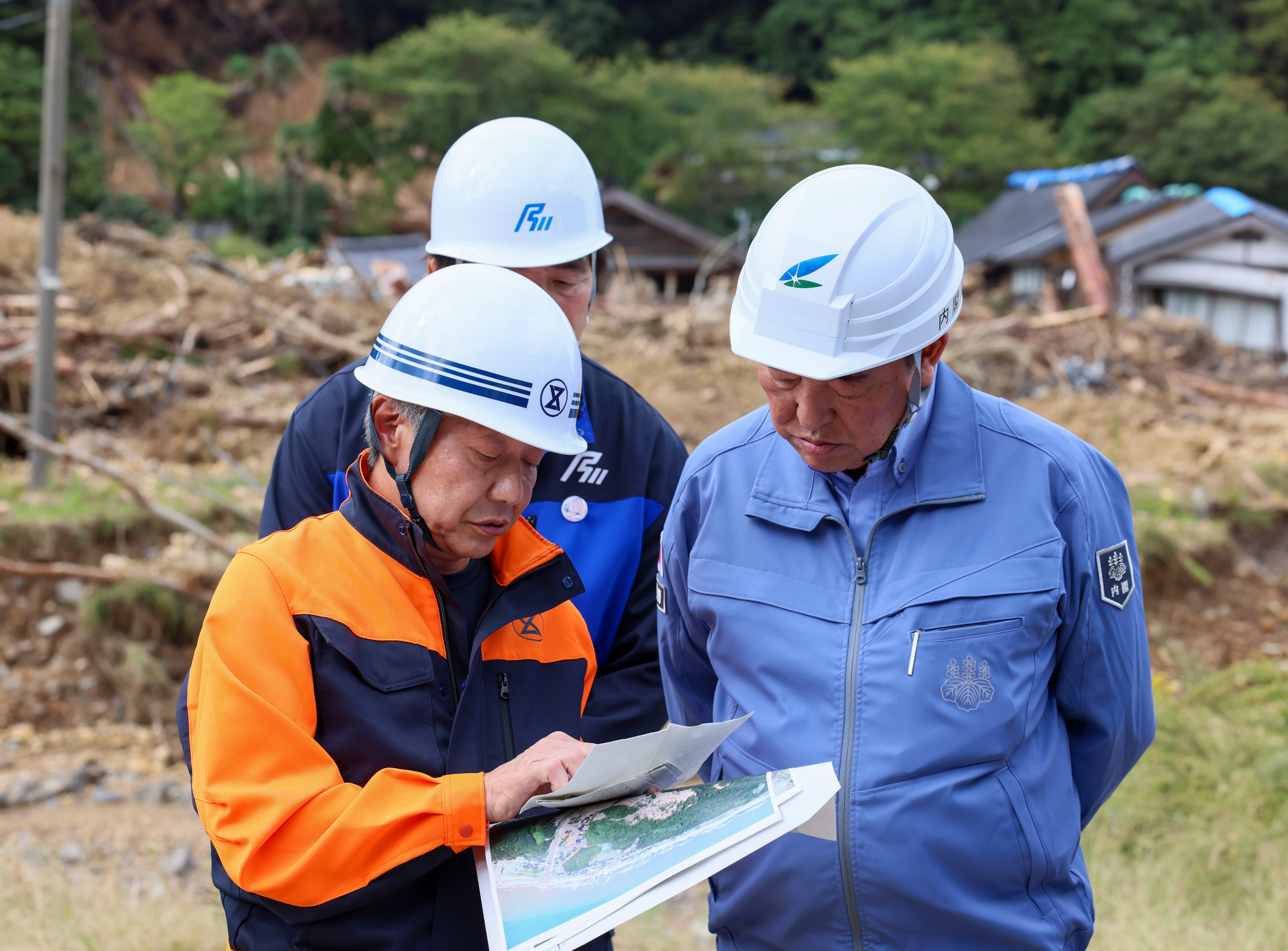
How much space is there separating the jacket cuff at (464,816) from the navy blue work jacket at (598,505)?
0.59 meters

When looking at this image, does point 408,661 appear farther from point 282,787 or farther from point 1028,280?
point 1028,280

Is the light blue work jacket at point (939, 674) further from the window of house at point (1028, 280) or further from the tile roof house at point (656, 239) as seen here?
the window of house at point (1028, 280)

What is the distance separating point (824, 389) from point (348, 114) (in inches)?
1229

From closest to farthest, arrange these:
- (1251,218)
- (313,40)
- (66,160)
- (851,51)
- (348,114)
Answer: (1251,218) → (66,160) → (348,114) → (851,51) → (313,40)

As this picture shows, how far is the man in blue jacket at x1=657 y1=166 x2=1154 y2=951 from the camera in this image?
1.53 m

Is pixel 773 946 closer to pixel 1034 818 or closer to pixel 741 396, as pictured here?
pixel 1034 818

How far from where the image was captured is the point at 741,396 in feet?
36.3

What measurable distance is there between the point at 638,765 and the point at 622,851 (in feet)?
0.37

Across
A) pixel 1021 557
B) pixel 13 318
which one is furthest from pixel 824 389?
pixel 13 318

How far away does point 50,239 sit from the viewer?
8273 mm

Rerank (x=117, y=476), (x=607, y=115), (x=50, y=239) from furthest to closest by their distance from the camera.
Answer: (x=607, y=115)
(x=50, y=239)
(x=117, y=476)

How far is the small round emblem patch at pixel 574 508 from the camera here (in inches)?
84.3

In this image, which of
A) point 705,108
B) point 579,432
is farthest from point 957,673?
point 705,108

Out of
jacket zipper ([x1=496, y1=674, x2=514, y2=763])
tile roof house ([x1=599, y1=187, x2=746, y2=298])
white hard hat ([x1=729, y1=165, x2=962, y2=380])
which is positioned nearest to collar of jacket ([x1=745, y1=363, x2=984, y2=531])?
white hard hat ([x1=729, y1=165, x2=962, y2=380])
